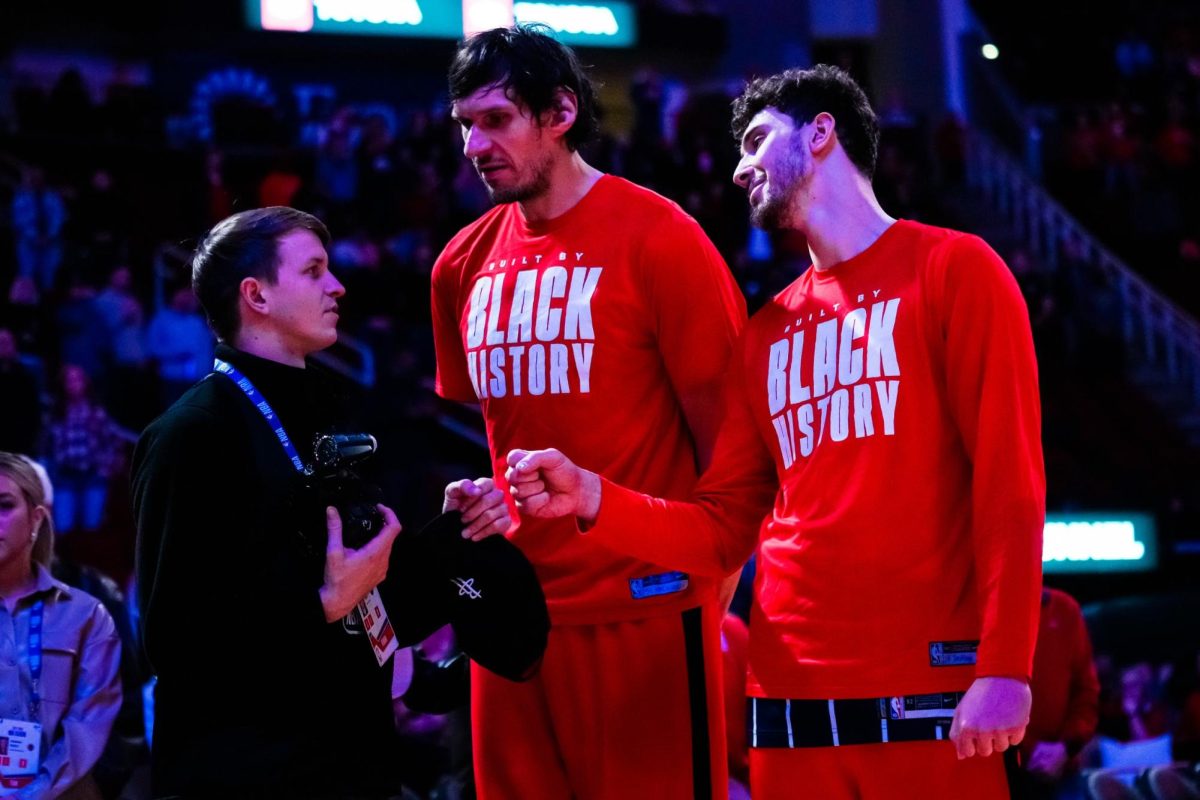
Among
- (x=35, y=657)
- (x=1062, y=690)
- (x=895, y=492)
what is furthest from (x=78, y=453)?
(x=895, y=492)

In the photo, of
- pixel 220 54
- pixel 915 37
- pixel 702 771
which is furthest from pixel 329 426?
pixel 915 37

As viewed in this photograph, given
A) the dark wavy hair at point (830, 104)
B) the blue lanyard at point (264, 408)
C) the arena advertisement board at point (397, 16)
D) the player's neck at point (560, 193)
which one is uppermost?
the arena advertisement board at point (397, 16)

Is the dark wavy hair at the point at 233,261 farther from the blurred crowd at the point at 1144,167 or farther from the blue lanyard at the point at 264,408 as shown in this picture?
the blurred crowd at the point at 1144,167

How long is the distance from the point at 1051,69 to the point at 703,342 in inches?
796

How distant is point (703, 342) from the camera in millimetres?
3490

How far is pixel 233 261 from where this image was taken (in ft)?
10.5

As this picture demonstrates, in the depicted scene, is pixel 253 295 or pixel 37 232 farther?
pixel 37 232

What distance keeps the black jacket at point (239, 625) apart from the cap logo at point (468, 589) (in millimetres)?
257

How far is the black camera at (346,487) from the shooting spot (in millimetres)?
2967

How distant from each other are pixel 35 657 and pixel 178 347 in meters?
7.80

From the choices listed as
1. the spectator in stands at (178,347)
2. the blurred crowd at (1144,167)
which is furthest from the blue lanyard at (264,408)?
the blurred crowd at (1144,167)

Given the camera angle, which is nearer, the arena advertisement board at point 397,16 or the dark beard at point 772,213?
the dark beard at point 772,213

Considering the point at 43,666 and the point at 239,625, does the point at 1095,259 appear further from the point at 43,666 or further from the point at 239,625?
the point at 239,625

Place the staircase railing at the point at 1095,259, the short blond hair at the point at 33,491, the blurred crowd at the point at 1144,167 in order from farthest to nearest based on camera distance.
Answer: the blurred crowd at the point at 1144,167, the staircase railing at the point at 1095,259, the short blond hair at the point at 33,491
